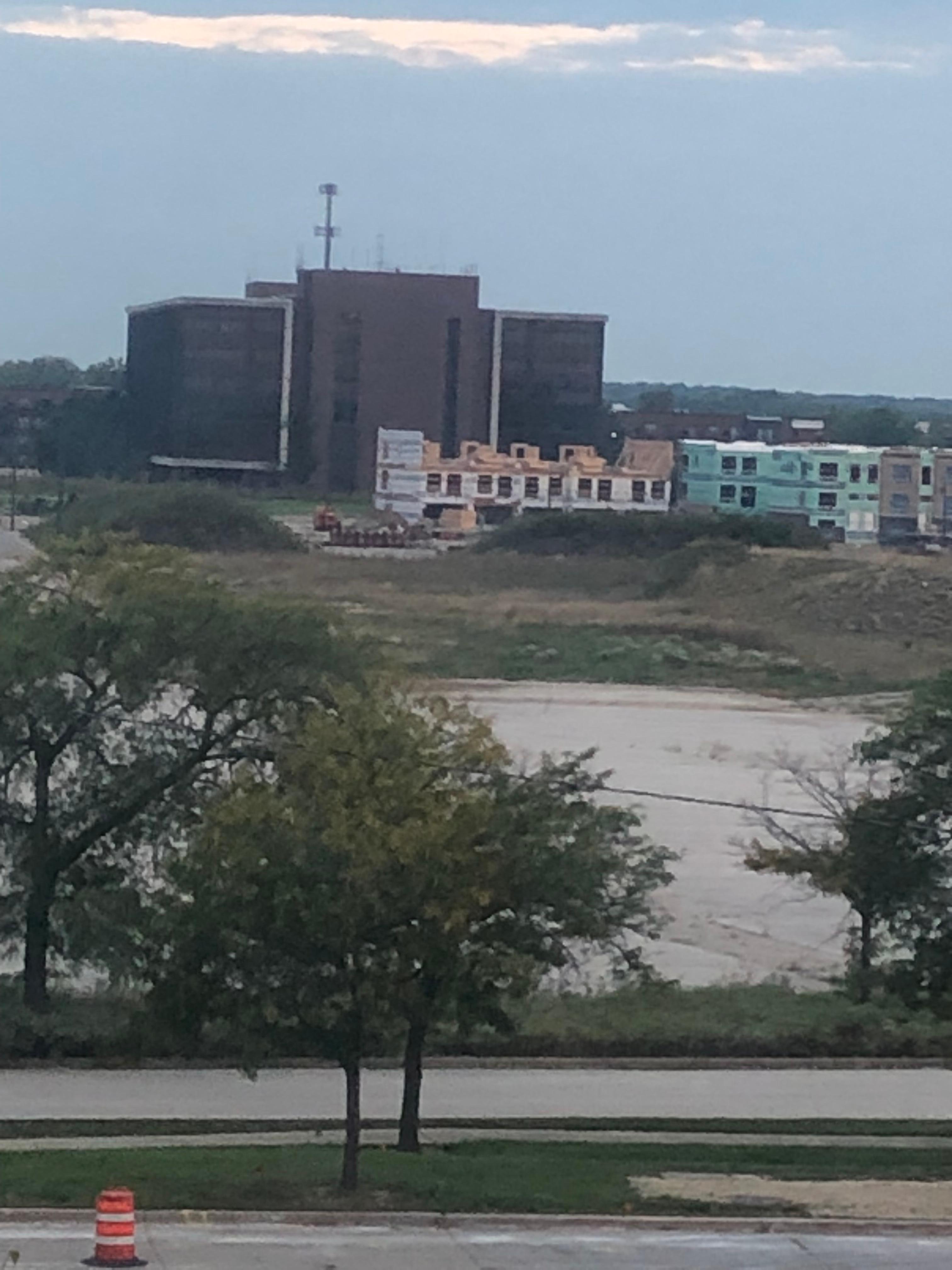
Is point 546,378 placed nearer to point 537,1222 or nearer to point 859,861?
point 859,861

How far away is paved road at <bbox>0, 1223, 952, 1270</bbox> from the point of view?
12750mm

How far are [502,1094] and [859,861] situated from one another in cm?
424

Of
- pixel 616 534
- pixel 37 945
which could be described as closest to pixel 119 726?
pixel 37 945

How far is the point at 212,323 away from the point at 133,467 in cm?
1475

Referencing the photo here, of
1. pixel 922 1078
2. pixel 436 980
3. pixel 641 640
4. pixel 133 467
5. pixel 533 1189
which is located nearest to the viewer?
pixel 533 1189

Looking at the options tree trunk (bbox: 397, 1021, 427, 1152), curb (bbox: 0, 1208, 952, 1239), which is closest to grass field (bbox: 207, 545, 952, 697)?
tree trunk (bbox: 397, 1021, 427, 1152)

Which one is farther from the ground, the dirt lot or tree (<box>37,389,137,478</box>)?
tree (<box>37,389,137,478</box>)

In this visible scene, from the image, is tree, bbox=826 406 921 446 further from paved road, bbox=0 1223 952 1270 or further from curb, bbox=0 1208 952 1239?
paved road, bbox=0 1223 952 1270

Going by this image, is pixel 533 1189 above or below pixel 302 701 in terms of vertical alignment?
below

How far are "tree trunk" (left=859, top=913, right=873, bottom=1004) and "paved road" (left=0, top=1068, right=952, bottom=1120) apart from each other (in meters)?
1.06

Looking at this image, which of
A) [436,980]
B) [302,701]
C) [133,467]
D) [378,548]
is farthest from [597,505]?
[436,980]

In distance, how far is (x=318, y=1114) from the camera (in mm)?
20297

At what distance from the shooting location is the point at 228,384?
433 feet

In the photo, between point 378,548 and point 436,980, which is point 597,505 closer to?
point 378,548
